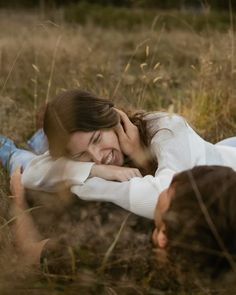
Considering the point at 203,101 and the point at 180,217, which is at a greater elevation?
the point at 180,217

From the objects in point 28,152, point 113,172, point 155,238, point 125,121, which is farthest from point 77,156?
point 28,152

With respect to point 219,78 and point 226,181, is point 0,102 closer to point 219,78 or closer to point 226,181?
point 219,78

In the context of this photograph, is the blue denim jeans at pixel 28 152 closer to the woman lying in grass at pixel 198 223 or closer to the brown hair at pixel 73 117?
the brown hair at pixel 73 117

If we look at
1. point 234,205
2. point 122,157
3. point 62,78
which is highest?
point 234,205

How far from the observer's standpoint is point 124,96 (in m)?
4.66

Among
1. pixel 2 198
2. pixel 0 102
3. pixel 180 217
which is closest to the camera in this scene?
pixel 180 217

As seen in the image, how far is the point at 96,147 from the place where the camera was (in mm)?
3119

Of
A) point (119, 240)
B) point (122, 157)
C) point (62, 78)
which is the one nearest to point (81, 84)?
point (62, 78)

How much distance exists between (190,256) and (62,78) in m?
2.95

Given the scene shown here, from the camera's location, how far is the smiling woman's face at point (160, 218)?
2482 mm

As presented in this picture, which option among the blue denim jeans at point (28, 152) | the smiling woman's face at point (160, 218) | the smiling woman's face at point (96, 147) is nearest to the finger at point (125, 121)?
the smiling woman's face at point (96, 147)

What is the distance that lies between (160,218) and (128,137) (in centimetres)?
82

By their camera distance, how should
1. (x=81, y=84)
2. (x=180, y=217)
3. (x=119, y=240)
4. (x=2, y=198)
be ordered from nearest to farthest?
(x=180, y=217), (x=119, y=240), (x=2, y=198), (x=81, y=84)

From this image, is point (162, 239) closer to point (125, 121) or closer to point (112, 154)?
point (112, 154)
